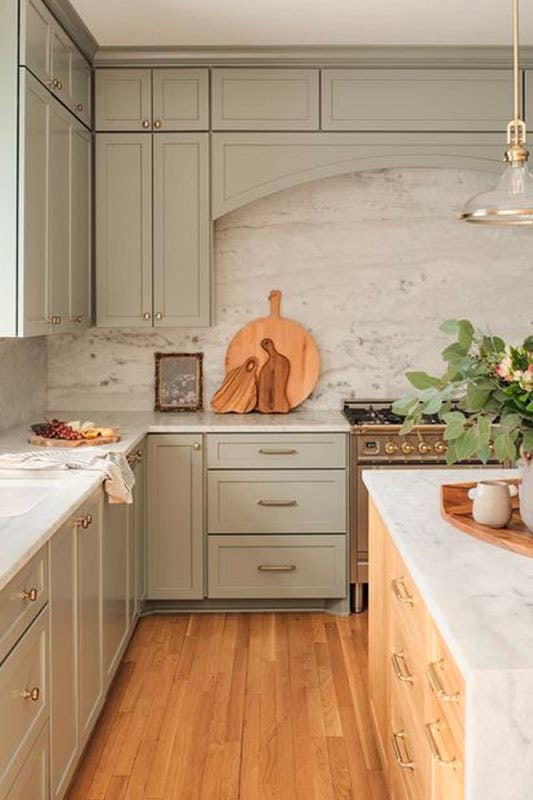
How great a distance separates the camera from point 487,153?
14.6 feet

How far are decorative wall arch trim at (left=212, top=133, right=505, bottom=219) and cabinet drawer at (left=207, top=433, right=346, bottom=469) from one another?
1.07 metres

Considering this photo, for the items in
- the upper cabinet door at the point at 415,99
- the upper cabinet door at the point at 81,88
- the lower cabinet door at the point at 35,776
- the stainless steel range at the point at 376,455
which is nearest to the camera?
the lower cabinet door at the point at 35,776

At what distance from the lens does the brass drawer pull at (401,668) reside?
7.28 feet

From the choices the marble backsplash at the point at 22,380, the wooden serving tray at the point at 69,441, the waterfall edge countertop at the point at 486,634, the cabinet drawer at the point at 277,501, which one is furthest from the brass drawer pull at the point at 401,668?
the marble backsplash at the point at 22,380

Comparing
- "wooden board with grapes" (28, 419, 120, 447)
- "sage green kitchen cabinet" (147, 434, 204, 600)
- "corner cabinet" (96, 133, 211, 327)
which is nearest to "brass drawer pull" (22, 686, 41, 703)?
"wooden board with grapes" (28, 419, 120, 447)

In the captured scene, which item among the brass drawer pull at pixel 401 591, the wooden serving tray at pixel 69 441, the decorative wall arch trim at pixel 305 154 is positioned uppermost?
the decorative wall arch trim at pixel 305 154

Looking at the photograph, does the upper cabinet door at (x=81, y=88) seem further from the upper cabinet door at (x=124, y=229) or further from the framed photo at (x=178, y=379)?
the framed photo at (x=178, y=379)

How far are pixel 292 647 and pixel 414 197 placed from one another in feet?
7.68

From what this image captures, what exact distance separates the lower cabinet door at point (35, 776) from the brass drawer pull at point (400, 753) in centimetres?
87

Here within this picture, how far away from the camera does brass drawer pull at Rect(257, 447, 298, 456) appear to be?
4.30 metres

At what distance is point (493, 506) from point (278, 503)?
2.14m

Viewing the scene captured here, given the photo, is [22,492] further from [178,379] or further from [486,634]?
[178,379]

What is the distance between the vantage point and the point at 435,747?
177 centimetres

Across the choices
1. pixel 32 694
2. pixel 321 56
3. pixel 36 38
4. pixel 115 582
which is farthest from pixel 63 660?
pixel 321 56
